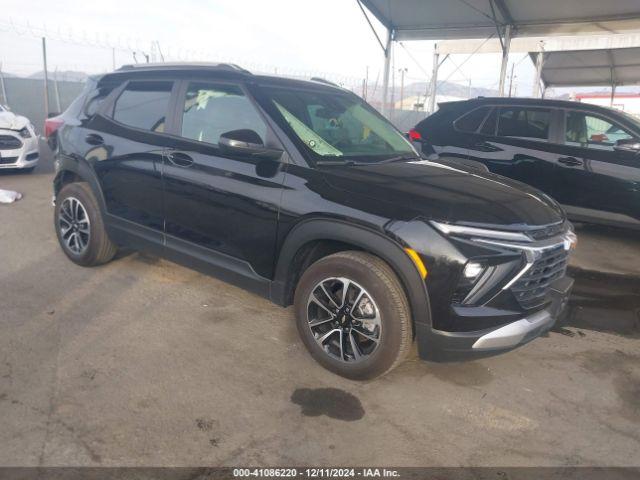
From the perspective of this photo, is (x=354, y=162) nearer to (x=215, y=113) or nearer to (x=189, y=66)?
(x=215, y=113)

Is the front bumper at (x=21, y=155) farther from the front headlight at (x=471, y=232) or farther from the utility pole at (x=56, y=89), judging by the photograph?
the utility pole at (x=56, y=89)

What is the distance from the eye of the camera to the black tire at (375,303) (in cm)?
271

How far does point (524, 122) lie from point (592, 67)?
14.4m

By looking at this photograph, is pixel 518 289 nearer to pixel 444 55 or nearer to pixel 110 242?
pixel 110 242

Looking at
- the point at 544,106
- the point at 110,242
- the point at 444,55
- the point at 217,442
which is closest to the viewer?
the point at 217,442

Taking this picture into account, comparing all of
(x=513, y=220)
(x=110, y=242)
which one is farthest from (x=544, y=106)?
(x=110, y=242)

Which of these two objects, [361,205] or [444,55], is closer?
[361,205]

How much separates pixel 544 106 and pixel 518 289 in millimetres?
4675

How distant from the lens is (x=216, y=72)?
362cm

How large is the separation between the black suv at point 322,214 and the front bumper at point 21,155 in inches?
197

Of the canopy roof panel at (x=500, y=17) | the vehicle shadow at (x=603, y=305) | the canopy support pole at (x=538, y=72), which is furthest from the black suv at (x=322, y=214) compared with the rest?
the canopy support pole at (x=538, y=72)

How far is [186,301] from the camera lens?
158 inches

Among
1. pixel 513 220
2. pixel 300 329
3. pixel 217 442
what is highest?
pixel 513 220

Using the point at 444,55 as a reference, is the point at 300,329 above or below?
below
